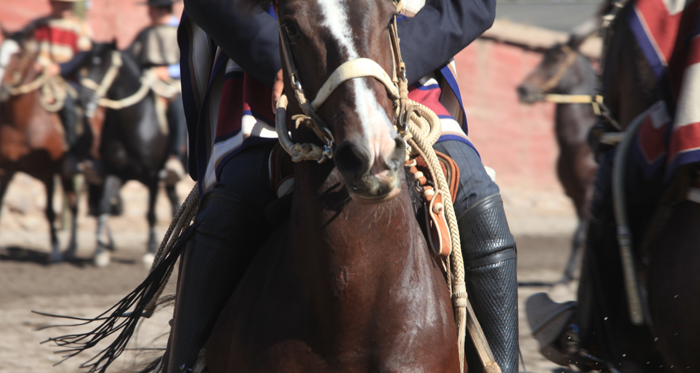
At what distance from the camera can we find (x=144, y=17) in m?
12.5

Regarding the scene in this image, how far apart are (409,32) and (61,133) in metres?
8.01

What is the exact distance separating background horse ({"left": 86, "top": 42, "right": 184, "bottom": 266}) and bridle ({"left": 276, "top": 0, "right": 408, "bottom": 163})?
25.1 ft

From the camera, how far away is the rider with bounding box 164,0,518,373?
2.18 metres

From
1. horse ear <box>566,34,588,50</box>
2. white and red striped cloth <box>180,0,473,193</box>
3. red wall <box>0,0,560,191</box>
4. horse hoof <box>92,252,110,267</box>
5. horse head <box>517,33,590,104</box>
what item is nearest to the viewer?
white and red striped cloth <box>180,0,473,193</box>

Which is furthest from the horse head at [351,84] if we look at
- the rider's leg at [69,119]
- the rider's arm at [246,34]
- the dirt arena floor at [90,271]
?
the rider's leg at [69,119]

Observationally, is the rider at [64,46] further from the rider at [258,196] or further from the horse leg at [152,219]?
the rider at [258,196]

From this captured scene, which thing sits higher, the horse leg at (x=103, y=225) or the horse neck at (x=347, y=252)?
the horse neck at (x=347, y=252)

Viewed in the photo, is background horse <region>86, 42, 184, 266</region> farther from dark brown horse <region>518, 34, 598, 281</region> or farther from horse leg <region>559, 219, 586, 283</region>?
horse leg <region>559, 219, 586, 283</region>

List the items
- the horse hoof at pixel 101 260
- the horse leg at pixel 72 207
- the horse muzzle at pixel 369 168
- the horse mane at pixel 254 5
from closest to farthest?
the horse muzzle at pixel 369 168
the horse mane at pixel 254 5
the horse hoof at pixel 101 260
the horse leg at pixel 72 207

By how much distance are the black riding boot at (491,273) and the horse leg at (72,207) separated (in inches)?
324

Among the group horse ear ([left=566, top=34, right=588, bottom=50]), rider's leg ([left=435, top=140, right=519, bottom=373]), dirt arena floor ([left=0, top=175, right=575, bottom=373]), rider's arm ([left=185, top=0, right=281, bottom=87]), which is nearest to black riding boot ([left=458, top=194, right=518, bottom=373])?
rider's leg ([left=435, top=140, right=519, bottom=373])

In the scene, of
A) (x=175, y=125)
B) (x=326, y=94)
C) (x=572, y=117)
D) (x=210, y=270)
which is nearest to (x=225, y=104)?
(x=210, y=270)

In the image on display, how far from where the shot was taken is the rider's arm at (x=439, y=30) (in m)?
2.20

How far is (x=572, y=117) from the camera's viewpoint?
27.3 feet
